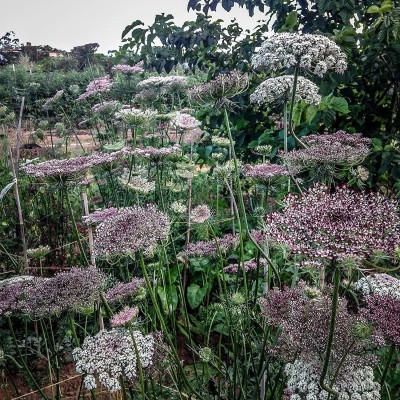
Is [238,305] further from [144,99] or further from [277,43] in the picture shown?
[144,99]

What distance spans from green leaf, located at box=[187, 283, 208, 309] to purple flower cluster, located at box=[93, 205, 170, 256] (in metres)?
1.78

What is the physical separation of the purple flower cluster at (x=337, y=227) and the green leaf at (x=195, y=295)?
219 cm

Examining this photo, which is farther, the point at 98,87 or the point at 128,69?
the point at 128,69

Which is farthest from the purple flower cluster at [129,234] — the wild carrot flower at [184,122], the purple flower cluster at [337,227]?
the wild carrot flower at [184,122]

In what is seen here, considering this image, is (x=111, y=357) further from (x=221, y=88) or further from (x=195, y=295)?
(x=195, y=295)

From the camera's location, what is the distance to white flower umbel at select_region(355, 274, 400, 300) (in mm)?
1594

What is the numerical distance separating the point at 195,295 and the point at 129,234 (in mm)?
1966

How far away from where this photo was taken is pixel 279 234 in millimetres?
1285

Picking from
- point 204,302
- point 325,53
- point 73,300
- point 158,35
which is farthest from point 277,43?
point 204,302

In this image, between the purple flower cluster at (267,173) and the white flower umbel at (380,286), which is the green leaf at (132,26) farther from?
the white flower umbel at (380,286)

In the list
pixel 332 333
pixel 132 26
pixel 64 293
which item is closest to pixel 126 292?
pixel 64 293

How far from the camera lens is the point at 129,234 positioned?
1671mm

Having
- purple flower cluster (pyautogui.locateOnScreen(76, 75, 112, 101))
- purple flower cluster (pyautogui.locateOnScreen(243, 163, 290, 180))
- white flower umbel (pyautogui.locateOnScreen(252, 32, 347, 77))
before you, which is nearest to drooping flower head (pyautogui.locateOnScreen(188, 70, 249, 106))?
white flower umbel (pyautogui.locateOnScreen(252, 32, 347, 77))

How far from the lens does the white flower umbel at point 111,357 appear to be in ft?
4.97
